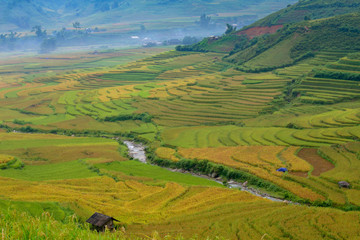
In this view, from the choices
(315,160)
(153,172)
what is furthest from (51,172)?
(315,160)

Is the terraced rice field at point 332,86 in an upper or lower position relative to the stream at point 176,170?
upper

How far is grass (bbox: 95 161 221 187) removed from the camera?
27.2 meters

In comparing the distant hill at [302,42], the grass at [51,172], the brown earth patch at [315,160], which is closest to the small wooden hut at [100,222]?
the grass at [51,172]

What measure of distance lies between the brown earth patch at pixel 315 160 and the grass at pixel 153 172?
21.5 ft

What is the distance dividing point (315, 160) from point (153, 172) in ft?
37.6

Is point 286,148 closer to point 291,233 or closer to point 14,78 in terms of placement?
point 291,233

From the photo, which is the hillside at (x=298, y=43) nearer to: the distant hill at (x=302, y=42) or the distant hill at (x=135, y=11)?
the distant hill at (x=302, y=42)

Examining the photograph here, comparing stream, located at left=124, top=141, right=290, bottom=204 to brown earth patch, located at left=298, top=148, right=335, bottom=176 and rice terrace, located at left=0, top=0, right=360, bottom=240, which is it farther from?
brown earth patch, located at left=298, top=148, right=335, bottom=176

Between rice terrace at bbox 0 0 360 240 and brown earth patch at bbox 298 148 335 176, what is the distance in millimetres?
126

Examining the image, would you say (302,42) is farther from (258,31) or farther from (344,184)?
(344,184)

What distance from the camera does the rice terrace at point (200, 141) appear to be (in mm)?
18203

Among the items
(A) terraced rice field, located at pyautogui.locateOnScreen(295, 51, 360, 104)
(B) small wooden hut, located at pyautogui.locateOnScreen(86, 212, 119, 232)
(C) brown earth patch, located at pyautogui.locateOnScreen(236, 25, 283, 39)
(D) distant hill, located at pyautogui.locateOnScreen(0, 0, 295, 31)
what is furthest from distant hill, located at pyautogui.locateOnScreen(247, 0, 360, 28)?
(D) distant hill, located at pyautogui.locateOnScreen(0, 0, 295, 31)

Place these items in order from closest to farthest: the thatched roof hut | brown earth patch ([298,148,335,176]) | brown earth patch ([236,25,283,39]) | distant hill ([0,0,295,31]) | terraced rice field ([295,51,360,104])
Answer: the thatched roof hut, brown earth patch ([298,148,335,176]), terraced rice field ([295,51,360,104]), brown earth patch ([236,25,283,39]), distant hill ([0,0,295,31])

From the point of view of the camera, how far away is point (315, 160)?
2789cm
